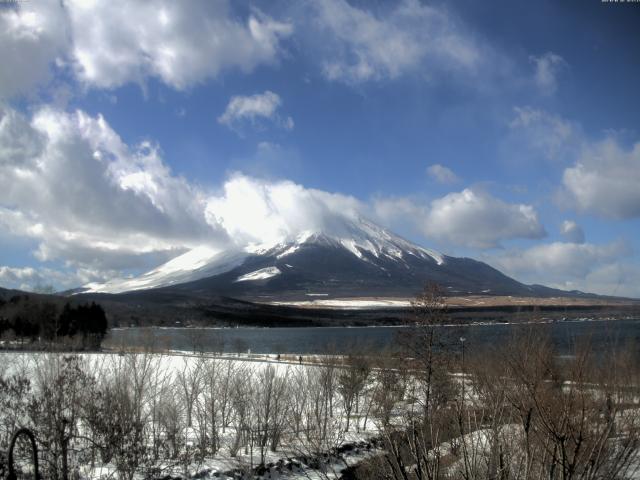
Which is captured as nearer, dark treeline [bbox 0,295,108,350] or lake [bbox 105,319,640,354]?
lake [bbox 105,319,640,354]

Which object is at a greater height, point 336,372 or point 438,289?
point 438,289

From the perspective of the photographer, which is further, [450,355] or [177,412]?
[450,355]

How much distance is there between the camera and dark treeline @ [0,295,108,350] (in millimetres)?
78562

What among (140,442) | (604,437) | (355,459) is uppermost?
(604,437)

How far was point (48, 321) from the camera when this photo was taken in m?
82.2

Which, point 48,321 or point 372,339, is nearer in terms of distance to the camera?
point 372,339

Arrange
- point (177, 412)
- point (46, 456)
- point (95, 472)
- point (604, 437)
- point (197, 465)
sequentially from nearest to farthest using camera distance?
point (604, 437) < point (46, 456) < point (95, 472) < point (197, 465) < point (177, 412)

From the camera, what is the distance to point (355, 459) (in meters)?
27.7

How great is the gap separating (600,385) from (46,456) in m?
18.3

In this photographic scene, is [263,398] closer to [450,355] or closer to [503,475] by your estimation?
[450,355]

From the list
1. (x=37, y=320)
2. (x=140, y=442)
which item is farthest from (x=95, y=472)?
(x=37, y=320)

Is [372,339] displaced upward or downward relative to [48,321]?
upward

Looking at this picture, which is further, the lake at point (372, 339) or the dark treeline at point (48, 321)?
the dark treeline at point (48, 321)

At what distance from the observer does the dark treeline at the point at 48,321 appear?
78562 millimetres
